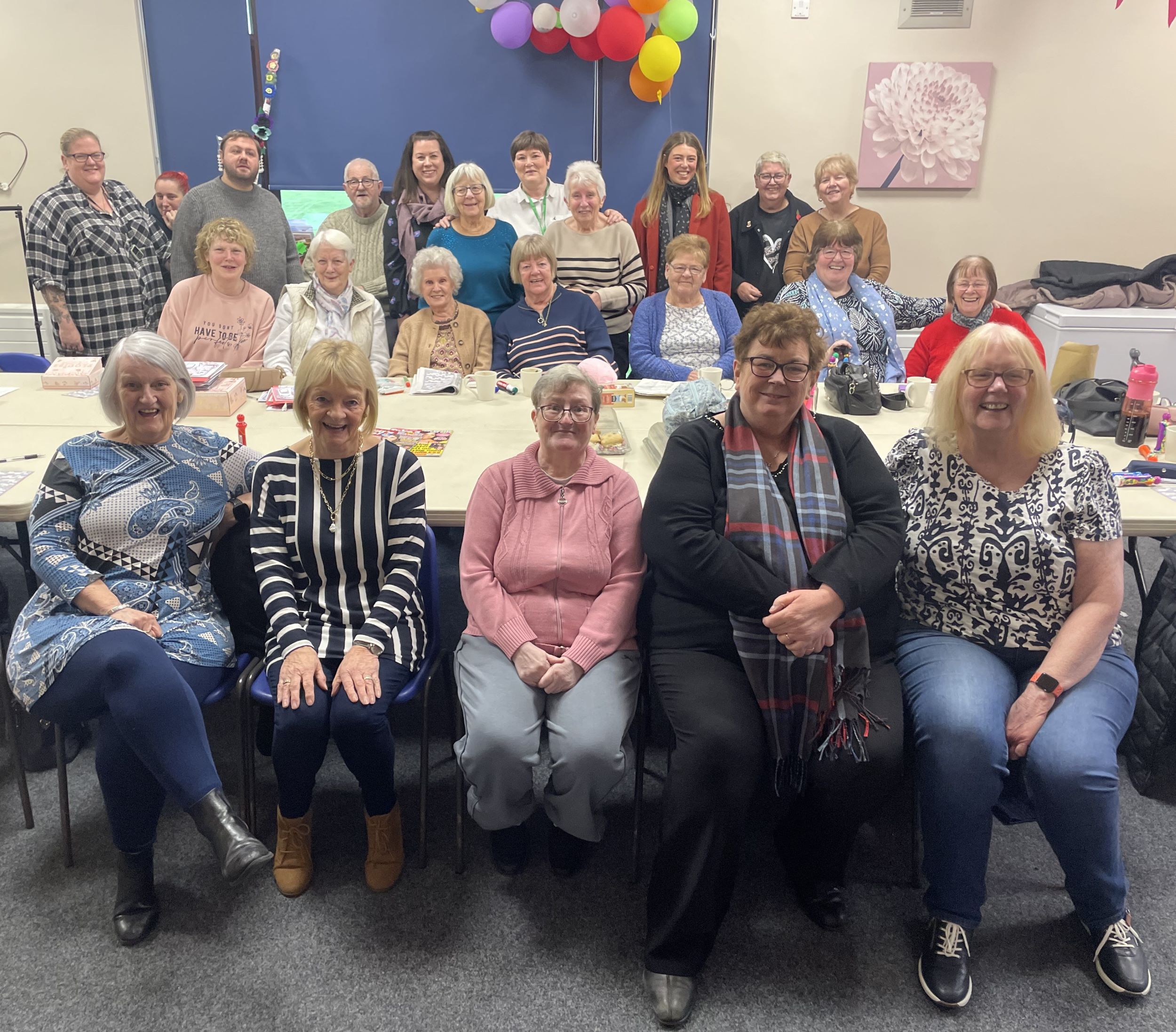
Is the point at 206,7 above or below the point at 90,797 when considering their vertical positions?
above

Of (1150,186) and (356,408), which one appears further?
(1150,186)

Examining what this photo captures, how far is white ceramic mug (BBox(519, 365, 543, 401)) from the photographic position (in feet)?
10.4

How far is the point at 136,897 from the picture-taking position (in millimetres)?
1802

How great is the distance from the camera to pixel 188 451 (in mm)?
2037

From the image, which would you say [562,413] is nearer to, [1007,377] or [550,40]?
[1007,377]

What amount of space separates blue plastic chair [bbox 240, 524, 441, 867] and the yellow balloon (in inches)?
149

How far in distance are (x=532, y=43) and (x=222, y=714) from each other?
4.21m

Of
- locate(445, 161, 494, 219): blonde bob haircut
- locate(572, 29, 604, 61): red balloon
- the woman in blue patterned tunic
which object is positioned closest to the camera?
the woman in blue patterned tunic

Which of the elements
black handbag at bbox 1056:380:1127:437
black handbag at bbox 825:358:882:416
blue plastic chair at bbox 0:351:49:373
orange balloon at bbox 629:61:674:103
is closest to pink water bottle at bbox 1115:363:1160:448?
black handbag at bbox 1056:380:1127:437

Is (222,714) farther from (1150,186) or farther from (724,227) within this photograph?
(1150,186)

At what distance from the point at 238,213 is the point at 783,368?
293cm

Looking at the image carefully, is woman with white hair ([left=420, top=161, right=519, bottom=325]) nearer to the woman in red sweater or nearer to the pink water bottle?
the woman in red sweater

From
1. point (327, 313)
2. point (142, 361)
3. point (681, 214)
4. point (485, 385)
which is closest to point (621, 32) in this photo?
point (681, 214)

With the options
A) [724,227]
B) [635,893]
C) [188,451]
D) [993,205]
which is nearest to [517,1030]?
[635,893]
